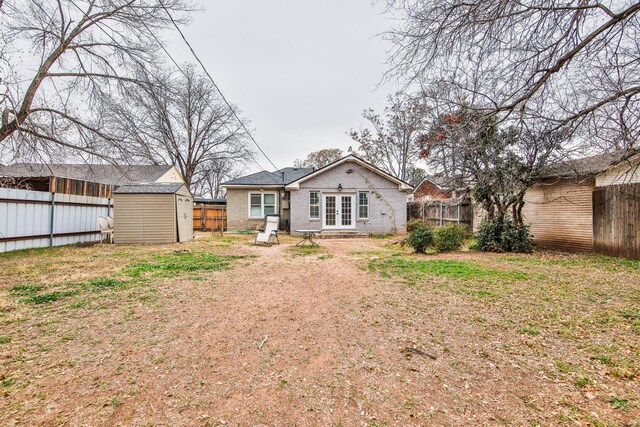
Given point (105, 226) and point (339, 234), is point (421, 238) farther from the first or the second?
point (105, 226)

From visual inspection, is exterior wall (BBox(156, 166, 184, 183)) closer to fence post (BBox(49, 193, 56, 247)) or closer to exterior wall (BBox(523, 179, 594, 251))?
fence post (BBox(49, 193, 56, 247))

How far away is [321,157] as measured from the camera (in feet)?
126

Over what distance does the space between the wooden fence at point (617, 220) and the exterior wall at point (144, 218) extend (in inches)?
569

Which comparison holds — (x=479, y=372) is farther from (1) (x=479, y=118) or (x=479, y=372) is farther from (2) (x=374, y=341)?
(1) (x=479, y=118)

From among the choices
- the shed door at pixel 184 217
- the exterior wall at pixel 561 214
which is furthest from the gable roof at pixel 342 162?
the exterior wall at pixel 561 214

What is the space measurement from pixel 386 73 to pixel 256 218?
1482cm

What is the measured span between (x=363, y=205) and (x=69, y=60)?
12924 mm

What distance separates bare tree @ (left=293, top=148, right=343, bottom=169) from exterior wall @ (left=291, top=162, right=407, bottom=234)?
2031 cm

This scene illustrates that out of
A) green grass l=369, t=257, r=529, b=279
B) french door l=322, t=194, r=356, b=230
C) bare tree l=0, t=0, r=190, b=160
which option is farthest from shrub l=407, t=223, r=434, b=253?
bare tree l=0, t=0, r=190, b=160

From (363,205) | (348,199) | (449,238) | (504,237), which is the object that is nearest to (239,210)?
(348,199)

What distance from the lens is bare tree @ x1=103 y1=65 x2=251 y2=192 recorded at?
8562 mm

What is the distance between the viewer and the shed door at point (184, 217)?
1227 cm

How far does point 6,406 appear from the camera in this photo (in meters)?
2.03

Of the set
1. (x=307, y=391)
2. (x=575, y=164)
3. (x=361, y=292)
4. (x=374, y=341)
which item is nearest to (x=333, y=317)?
(x=374, y=341)
